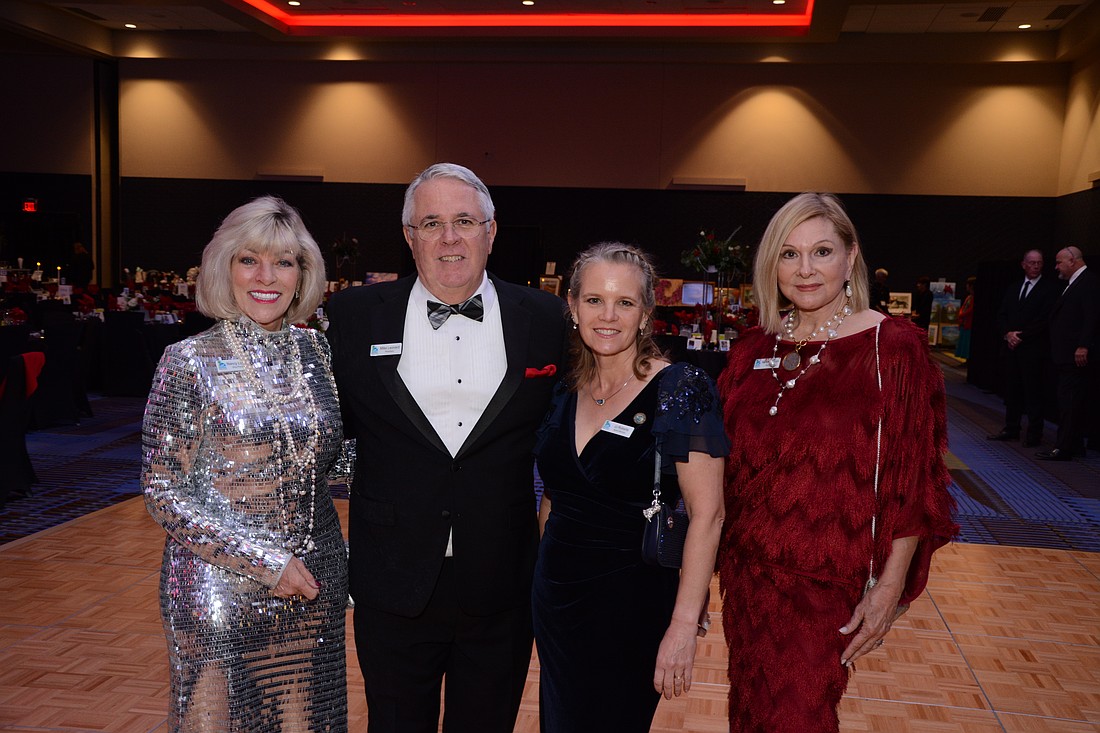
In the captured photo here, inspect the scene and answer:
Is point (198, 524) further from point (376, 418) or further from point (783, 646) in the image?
point (783, 646)

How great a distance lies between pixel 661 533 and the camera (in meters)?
1.93

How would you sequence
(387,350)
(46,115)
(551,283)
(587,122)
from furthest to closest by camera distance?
(46,115) → (587,122) → (551,283) → (387,350)

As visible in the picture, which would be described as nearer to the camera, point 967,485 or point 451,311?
point 451,311

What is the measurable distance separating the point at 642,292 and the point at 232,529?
3.47 feet

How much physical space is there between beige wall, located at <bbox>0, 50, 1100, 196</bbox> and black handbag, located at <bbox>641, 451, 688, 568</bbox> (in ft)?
45.6

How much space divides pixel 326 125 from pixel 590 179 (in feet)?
15.8

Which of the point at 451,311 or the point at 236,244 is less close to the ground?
the point at 236,244

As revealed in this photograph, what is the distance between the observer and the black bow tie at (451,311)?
2.21 m

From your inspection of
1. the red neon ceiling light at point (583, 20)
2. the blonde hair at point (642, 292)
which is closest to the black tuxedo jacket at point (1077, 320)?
the red neon ceiling light at point (583, 20)

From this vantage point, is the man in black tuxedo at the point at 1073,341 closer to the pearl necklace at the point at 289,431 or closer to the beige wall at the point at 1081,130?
the beige wall at the point at 1081,130

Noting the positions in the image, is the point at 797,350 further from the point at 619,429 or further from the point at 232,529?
the point at 232,529

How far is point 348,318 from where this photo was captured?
2264 millimetres

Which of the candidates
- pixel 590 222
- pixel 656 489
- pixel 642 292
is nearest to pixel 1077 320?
pixel 642 292

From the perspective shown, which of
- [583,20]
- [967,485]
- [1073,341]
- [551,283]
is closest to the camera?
[967,485]
